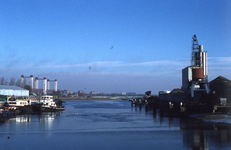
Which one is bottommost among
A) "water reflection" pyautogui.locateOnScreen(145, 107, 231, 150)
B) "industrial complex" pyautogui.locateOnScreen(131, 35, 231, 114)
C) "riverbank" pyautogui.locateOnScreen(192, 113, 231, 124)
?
"water reflection" pyautogui.locateOnScreen(145, 107, 231, 150)

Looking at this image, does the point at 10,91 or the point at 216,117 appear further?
the point at 10,91

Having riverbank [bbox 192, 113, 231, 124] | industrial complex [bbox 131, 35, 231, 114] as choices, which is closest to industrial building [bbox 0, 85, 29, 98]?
industrial complex [bbox 131, 35, 231, 114]

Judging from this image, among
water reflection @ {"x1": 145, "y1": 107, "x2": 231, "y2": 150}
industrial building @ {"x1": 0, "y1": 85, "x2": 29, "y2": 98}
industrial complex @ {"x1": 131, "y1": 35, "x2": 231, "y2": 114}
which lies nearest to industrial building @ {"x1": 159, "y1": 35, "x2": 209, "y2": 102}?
industrial complex @ {"x1": 131, "y1": 35, "x2": 231, "y2": 114}

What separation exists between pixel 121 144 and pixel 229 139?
420 inches

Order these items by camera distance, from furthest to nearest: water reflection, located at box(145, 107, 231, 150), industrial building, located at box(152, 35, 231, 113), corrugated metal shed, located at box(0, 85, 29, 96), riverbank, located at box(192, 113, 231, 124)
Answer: corrugated metal shed, located at box(0, 85, 29, 96), industrial building, located at box(152, 35, 231, 113), riverbank, located at box(192, 113, 231, 124), water reflection, located at box(145, 107, 231, 150)

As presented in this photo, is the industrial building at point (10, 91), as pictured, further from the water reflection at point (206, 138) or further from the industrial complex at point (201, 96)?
the water reflection at point (206, 138)

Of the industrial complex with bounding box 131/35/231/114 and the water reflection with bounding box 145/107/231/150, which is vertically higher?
the industrial complex with bounding box 131/35/231/114

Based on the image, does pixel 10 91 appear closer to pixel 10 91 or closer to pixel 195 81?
pixel 10 91

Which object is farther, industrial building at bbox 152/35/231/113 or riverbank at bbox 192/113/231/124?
industrial building at bbox 152/35/231/113

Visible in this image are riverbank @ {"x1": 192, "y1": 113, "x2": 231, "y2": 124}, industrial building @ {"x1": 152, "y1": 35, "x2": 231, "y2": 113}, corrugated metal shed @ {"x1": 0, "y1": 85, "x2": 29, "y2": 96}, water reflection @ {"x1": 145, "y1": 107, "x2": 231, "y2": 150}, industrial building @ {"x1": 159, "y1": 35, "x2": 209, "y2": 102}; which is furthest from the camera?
corrugated metal shed @ {"x1": 0, "y1": 85, "x2": 29, "y2": 96}

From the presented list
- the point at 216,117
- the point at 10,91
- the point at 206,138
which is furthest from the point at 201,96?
the point at 10,91

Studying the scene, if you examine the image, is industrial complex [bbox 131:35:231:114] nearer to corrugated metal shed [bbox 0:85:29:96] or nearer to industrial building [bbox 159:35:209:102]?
industrial building [bbox 159:35:209:102]

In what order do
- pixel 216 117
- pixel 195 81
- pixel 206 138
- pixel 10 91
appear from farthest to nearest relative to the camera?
pixel 10 91 → pixel 195 81 → pixel 216 117 → pixel 206 138

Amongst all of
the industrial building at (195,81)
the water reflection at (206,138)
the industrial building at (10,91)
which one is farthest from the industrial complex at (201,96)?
the industrial building at (10,91)
